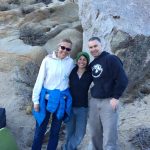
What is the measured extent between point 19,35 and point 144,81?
470 centimetres

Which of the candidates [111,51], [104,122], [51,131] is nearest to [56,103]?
[51,131]

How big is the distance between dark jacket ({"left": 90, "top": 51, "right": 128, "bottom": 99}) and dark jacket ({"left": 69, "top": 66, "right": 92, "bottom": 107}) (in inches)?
8.4

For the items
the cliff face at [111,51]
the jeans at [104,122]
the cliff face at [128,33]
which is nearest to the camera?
the jeans at [104,122]

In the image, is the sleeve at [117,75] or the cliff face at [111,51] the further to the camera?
the cliff face at [111,51]

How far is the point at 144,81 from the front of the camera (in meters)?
8.65

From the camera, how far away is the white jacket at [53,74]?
573 centimetres

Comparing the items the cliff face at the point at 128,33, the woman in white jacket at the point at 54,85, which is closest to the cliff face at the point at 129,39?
the cliff face at the point at 128,33

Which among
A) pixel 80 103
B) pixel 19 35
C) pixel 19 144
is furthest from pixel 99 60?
pixel 19 35

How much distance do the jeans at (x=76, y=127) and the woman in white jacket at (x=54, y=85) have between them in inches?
7.1

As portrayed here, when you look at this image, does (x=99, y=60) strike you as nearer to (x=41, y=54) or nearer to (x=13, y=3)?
(x=41, y=54)

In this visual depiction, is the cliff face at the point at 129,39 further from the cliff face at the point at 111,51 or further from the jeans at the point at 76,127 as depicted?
the jeans at the point at 76,127

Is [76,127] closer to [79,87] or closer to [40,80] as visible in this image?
[79,87]

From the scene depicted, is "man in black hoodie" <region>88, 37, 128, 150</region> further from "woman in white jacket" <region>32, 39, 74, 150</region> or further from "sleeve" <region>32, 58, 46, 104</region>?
"sleeve" <region>32, 58, 46, 104</region>

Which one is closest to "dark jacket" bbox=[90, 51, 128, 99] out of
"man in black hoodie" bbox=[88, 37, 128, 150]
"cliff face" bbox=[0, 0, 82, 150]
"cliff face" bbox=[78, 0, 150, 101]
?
"man in black hoodie" bbox=[88, 37, 128, 150]
